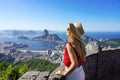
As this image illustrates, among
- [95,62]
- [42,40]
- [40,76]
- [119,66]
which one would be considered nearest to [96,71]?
[95,62]

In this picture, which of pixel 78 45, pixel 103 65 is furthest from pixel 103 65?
pixel 78 45

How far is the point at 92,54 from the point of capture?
6566 millimetres

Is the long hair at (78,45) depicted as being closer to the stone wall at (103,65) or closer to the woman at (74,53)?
the woman at (74,53)

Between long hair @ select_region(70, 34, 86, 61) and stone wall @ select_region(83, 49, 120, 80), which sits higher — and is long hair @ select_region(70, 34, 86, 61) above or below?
above

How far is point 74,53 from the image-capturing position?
355 centimetres

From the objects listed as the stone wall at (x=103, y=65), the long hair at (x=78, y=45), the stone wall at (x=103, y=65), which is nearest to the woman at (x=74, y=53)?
the long hair at (x=78, y=45)

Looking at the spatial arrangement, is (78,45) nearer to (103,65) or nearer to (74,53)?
(74,53)

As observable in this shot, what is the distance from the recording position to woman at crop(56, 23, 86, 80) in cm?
356

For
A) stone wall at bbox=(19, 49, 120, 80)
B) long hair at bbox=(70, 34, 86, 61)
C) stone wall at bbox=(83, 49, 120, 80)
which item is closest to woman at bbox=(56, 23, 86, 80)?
long hair at bbox=(70, 34, 86, 61)

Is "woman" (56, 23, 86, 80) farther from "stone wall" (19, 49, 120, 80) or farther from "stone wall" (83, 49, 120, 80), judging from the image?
"stone wall" (83, 49, 120, 80)

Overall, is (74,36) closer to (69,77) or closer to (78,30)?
(78,30)

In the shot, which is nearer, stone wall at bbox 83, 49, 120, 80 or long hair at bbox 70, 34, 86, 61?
long hair at bbox 70, 34, 86, 61

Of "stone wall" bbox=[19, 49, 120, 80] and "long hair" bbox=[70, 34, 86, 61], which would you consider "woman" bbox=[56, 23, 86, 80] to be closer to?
"long hair" bbox=[70, 34, 86, 61]

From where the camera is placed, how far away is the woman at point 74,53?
3.56m
